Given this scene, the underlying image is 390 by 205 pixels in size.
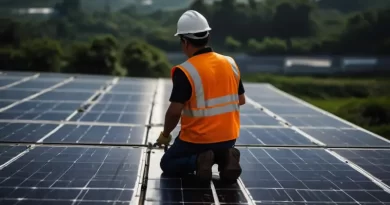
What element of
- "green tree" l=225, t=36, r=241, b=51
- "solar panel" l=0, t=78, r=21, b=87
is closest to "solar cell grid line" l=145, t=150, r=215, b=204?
"solar panel" l=0, t=78, r=21, b=87

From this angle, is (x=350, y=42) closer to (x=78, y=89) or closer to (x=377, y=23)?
(x=377, y=23)

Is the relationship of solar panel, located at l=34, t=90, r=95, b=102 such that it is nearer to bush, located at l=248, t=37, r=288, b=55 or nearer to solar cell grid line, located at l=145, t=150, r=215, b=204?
solar cell grid line, located at l=145, t=150, r=215, b=204

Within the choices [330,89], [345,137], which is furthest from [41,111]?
[330,89]

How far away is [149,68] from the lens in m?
36.8

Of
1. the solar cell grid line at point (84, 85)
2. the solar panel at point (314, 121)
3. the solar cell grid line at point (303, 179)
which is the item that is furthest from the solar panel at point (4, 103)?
the solar panel at point (314, 121)

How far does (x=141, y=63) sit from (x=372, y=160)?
31.7 meters

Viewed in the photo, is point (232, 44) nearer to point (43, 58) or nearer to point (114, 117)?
point (43, 58)

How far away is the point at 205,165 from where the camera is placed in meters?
4.71

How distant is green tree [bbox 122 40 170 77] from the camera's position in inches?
1442

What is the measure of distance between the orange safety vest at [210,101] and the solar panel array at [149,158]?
0.56m

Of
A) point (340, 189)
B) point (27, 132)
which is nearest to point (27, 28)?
point (27, 132)

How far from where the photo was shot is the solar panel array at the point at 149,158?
451 centimetres

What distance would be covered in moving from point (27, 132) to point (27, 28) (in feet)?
171

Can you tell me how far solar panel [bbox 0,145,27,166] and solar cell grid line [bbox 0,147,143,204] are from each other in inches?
5.7
